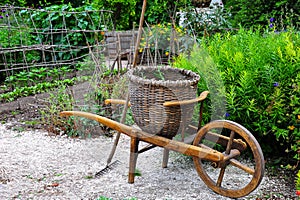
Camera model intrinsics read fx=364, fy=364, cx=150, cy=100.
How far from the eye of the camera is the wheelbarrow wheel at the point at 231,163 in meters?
2.61

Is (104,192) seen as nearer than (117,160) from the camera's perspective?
Yes

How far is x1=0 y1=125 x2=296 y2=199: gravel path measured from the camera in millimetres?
2916

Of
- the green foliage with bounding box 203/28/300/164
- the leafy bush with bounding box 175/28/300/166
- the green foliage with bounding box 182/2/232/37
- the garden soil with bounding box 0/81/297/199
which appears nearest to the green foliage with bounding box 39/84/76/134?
the garden soil with bounding box 0/81/297/199

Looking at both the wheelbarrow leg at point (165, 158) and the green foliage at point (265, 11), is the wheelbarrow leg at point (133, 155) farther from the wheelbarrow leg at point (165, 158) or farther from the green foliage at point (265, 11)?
the green foliage at point (265, 11)

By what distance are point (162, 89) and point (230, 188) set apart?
1027 mm

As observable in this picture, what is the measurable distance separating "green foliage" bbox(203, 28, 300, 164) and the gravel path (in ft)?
1.57

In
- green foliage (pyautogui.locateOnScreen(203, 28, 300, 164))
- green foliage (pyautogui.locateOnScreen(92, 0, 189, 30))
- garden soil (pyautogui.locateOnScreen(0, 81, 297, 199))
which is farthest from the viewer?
green foliage (pyautogui.locateOnScreen(92, 0, 189, 30))

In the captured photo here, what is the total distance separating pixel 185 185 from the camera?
3.04m

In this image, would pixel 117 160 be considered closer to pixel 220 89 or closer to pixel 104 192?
pixel 104 192

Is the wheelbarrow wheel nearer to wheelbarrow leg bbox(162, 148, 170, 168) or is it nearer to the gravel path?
the gravel path

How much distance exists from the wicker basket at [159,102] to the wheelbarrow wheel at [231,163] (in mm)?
224

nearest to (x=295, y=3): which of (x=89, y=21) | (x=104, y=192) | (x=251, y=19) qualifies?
(x=251, y=19)

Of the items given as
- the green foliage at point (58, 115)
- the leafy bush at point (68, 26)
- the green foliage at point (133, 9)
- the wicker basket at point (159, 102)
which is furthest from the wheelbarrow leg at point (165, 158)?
the green foliage at point (133, 9)

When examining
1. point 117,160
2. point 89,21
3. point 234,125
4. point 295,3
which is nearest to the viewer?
point 234,125
